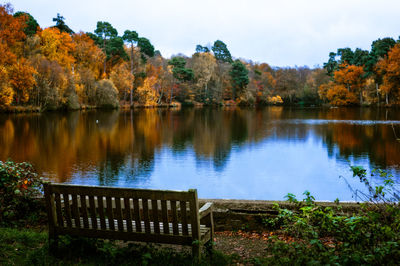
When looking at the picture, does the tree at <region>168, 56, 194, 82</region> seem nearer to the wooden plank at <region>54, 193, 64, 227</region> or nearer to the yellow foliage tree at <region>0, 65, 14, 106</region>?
the yellow foliage tree at <region>0, 65, 14, 106</region>

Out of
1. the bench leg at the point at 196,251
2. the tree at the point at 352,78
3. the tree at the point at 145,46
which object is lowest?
the bench leg at the point at 196,251

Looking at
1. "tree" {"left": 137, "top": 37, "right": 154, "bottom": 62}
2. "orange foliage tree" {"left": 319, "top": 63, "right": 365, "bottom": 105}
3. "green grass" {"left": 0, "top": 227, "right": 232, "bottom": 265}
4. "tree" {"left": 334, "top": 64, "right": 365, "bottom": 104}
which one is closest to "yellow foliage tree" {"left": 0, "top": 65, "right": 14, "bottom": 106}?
"tree" {"left": 137, "top": 37, "right": 154, "bottom": 62}

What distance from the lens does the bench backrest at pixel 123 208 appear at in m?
3.79

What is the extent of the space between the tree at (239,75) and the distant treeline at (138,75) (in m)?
0.22

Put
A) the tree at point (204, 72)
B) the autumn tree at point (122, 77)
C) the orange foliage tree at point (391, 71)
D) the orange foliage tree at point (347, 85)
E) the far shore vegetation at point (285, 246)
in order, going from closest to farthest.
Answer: the far shore vegetation at point (285, 246) < the orange foliage tree at point (391, 71) < the autumn tree at point (122, 77) < the orange foliage tree at point (347, 85) < the tree at point (204, 72)

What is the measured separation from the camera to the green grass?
403cm

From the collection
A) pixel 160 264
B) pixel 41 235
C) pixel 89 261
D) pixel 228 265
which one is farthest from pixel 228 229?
pixel 41 235

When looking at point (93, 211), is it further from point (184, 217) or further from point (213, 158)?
point (213, 158)

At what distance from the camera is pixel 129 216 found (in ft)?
13.2

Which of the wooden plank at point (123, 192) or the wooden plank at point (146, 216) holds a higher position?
the wooden plank at point (123, 192)

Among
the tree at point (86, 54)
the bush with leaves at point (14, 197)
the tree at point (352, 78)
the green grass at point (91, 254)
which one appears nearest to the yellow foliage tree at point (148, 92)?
the tree at point (86, 54)

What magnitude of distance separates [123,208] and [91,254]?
2.44 feet

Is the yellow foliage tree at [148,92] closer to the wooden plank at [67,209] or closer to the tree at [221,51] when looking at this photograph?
the tree at [221,51]

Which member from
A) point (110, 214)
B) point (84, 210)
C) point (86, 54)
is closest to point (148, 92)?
point (86, 54)
